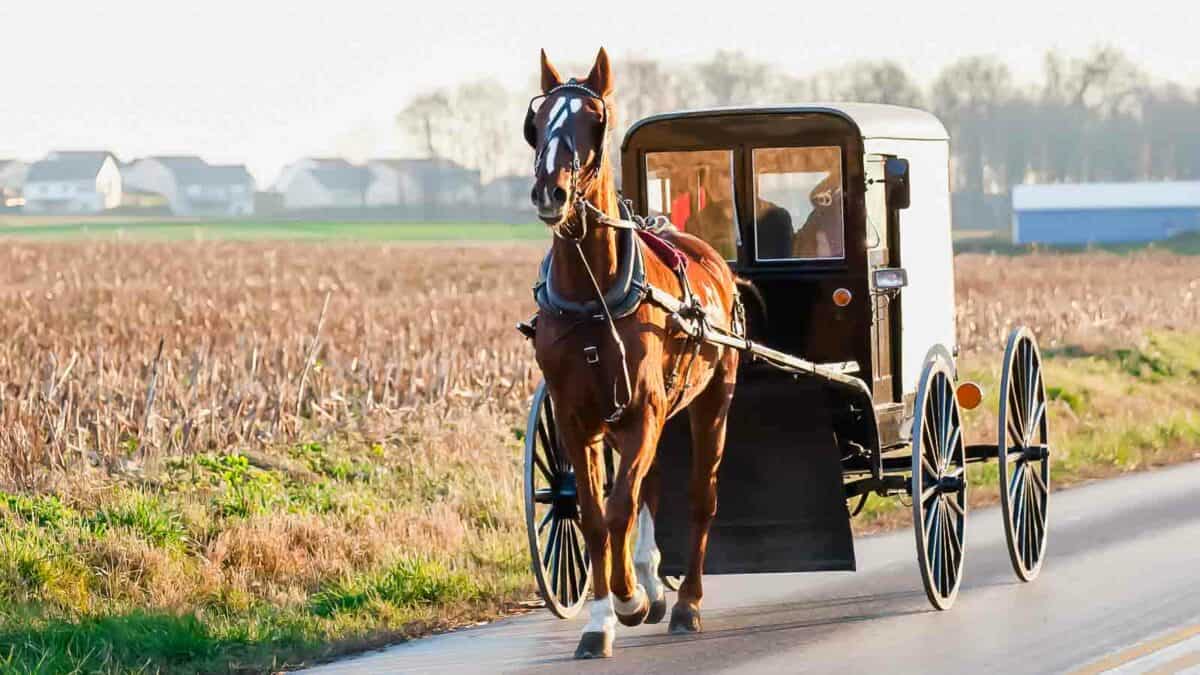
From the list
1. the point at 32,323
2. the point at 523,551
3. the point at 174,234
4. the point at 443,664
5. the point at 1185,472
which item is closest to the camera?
the point at 443,664

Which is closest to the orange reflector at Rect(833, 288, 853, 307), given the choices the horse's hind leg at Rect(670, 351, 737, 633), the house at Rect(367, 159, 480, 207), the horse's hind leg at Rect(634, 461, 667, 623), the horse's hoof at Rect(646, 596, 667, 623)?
the horse's hind leg at Rect(670, 351, 737, 633)

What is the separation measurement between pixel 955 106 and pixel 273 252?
85.6 meters

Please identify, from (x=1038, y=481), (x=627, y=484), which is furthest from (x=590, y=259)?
(x=1038, y=481)

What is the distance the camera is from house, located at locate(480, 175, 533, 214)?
11786 cm

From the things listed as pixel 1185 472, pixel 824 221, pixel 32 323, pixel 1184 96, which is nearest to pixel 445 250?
pixel 32 323

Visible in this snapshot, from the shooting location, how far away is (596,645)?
8969 millimetres

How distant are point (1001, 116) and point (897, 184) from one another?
5159 inches

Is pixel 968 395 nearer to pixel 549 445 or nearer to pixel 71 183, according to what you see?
pixel 549 445

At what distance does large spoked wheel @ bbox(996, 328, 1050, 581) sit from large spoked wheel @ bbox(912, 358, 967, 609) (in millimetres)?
261

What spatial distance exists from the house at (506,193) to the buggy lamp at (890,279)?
340 ft

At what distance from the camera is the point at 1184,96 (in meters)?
144

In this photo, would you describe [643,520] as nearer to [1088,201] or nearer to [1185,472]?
[1185,472]

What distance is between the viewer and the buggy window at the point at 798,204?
11.0m

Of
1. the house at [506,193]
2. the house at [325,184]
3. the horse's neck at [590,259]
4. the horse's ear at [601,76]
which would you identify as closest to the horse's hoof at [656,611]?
the horse's neck at [590,259]
